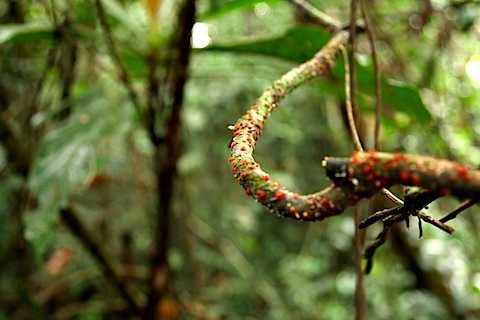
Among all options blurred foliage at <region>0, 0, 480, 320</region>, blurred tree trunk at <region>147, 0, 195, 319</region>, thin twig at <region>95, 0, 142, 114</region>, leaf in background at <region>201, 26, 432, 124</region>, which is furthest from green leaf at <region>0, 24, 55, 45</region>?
leaf in background at <region>201, 26, 432, 124</region>

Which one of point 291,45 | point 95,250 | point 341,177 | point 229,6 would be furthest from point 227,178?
point 341,177

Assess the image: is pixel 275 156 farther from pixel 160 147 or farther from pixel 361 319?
pixel 361 319

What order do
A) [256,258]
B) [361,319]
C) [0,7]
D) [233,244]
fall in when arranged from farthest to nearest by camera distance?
[256,258]
[233,244]
[0,7]
[361,319]

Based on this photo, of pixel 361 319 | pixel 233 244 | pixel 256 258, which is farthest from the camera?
pixel 256 258

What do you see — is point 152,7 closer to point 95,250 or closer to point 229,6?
point 229,6

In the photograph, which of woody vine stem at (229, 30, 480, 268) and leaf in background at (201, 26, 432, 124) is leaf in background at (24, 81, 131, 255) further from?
woody vine stem at (229, 30, 480, 268)

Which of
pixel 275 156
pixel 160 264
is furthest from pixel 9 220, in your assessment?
pixel 275 156
